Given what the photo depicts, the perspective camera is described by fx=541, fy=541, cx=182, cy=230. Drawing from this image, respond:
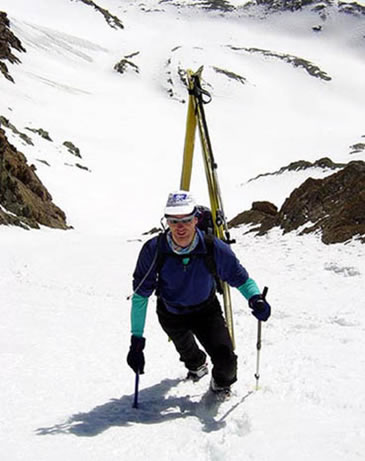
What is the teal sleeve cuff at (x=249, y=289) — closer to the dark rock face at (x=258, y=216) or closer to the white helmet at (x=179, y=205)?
the white helmet at (x=179, y=205)

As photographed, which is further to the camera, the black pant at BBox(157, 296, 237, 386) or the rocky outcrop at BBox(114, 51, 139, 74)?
the rocky outcrop at BBox(114, 51, 139, 74)

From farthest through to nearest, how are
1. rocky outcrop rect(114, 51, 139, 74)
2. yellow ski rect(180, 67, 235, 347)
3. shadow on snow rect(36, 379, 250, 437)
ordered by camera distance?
rocky outcrop rect(114, 51, 139, 74) < yellow ski rect(180, 67, 235, 347) < shadow on snow rect(36, 379, 250, 437)

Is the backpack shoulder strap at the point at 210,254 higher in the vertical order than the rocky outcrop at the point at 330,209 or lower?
lower

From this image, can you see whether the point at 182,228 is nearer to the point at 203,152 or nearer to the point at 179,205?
the point at 179,205

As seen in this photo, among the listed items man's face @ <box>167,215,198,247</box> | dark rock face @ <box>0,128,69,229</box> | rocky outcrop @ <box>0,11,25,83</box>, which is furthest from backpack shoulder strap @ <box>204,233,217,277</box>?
rocky outcrop @ <box>0,11,25,83</box>

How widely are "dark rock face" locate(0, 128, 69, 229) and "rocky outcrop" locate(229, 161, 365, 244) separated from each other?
11.0 metres

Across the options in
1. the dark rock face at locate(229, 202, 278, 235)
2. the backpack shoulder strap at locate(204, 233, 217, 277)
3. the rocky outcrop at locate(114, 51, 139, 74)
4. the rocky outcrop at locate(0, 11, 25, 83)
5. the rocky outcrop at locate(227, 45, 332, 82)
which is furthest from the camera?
the rocky outcrop at locate(227, 45, 332, 82)

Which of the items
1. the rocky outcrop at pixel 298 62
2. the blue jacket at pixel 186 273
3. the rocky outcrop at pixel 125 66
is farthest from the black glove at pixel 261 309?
the rocky outcrop at pixel 298 62

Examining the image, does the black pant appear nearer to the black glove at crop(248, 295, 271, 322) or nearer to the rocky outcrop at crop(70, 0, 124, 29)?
the black glove at crop(248, 295, 271, 322)

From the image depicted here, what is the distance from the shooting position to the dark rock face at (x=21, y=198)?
24953 millimetres

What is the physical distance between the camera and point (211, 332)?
5.34m

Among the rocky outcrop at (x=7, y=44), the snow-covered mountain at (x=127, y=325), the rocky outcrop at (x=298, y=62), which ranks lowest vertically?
the snow-covered mountain at (x=127, y=325)

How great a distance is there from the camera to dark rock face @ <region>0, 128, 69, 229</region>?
982 inches

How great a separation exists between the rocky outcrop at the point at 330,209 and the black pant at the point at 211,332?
9.33 meters
